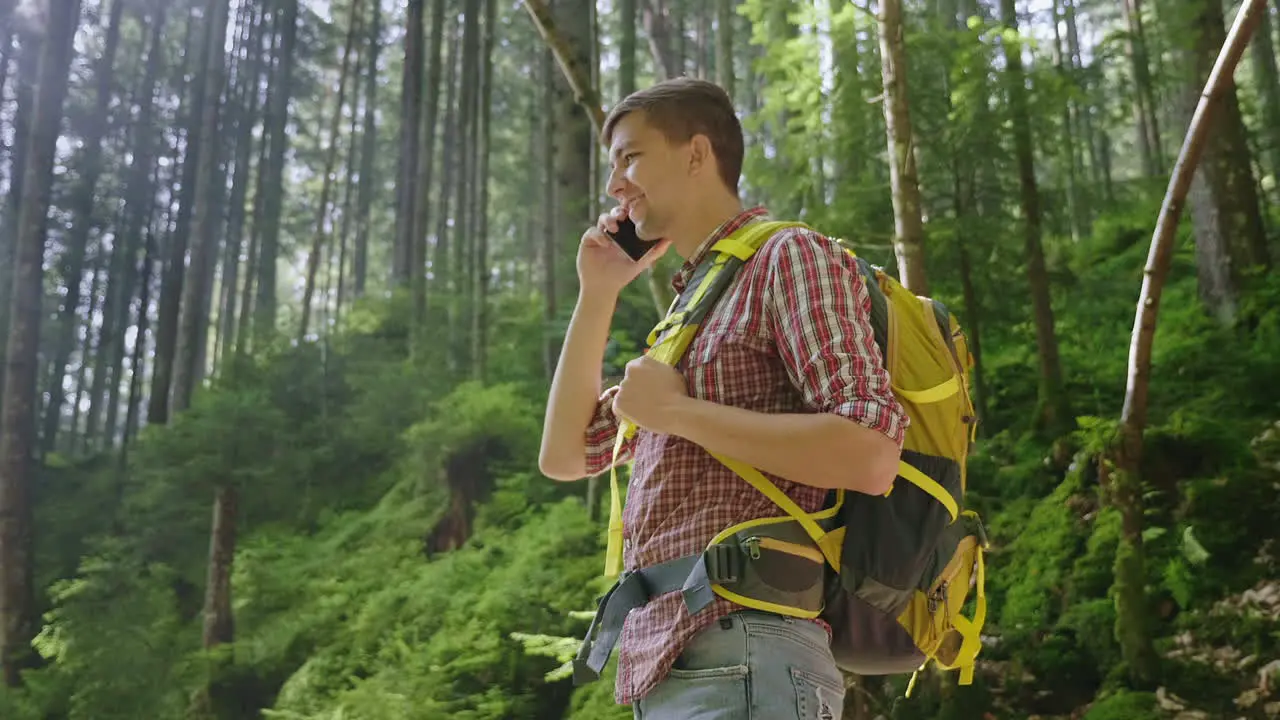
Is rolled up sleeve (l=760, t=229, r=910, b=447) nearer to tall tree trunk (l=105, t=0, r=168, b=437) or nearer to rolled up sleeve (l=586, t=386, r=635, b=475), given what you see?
rolled up sleeve (l=586, t=386, r=635, b=475)

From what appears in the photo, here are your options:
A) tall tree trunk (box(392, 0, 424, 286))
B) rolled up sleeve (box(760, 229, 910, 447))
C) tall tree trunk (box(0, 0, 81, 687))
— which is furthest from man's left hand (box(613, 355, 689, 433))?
tall tree trunk (box(392, 0, 424, 286))

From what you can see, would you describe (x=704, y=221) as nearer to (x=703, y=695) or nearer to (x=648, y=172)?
(x=648, y=172)

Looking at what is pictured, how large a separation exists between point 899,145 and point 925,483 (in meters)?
1.81

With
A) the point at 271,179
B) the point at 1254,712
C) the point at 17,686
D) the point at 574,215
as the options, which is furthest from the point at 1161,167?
the point at 271,179

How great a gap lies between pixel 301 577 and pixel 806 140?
636 centimetres

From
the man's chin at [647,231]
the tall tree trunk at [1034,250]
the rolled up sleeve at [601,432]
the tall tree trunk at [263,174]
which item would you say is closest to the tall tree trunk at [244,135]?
the tall tree trunk at [263,174]

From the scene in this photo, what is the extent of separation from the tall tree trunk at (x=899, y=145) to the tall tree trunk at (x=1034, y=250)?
1.73 metres

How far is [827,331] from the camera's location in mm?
1041

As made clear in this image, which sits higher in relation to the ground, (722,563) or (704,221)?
(704,221)

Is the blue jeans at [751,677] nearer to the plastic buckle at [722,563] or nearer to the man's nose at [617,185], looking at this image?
the plastic buckle at [722,563]

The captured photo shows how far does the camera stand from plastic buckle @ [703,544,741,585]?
1001 mm

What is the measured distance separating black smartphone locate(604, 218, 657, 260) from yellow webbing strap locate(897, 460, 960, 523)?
20.9 inches

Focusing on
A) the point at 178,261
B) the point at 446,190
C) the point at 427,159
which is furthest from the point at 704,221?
the point at 178,261

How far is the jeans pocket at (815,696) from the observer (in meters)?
0.99
